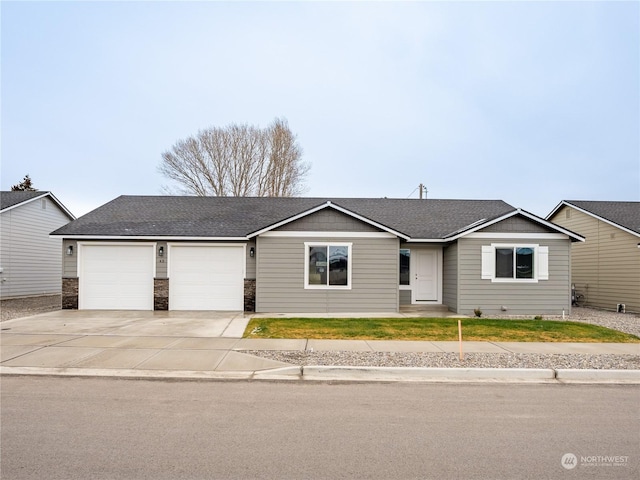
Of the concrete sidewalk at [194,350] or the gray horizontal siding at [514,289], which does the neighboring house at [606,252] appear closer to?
the gray horizontal siding at [514,289]

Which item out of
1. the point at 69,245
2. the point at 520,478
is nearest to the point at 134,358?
the point at 520,478

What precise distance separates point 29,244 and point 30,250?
1.06 feet

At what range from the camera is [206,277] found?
53.9 ft

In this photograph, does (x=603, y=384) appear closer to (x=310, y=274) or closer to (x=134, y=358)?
(x=134, y=358)

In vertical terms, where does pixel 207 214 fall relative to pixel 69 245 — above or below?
above

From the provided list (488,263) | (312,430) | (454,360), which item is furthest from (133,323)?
(488,263)

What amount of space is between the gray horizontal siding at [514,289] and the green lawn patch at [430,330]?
6.49ft

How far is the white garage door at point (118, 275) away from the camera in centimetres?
1633

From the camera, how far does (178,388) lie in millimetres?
6723

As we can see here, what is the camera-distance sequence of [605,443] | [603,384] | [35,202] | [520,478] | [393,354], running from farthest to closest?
1. [35,202]
2. [393,354]
3. [603,384]
4. [605,443]
5. [520,478]

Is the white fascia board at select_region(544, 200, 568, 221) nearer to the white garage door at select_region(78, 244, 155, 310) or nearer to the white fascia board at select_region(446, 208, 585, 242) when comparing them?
the white fascia board at select_region(446, 208, 585, 242)

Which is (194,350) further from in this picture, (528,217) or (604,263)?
(604,263)

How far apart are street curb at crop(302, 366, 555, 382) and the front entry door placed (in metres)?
9.88

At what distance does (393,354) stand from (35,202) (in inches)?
867
